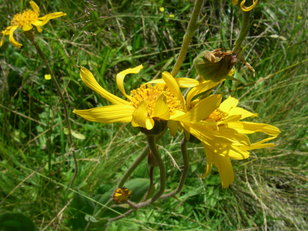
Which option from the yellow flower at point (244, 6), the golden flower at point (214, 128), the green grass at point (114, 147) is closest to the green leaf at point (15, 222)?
the green grass at point (114, 147)

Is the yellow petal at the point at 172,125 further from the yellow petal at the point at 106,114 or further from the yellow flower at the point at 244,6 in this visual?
the yellow flower at the point at 244,6

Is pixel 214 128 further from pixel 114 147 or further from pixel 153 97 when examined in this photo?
pixel 114 147

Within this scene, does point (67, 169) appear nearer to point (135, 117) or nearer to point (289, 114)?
point (135, 117)

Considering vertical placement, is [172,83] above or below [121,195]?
above

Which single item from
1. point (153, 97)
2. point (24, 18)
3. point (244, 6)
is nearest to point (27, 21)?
point (24, 18)

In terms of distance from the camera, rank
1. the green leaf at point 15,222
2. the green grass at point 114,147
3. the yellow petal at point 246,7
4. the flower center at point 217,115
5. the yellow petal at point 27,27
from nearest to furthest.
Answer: the yellow petal at point 246,7 → the flower center at point 217,115 → the green leaf at point 15,222 → the yellow petal at point 27,27 → the green grass at point 114,147

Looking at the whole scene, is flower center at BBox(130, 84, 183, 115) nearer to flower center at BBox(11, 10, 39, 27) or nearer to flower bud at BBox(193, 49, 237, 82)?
flower bud at BBox(193, 49, 237, 82)
